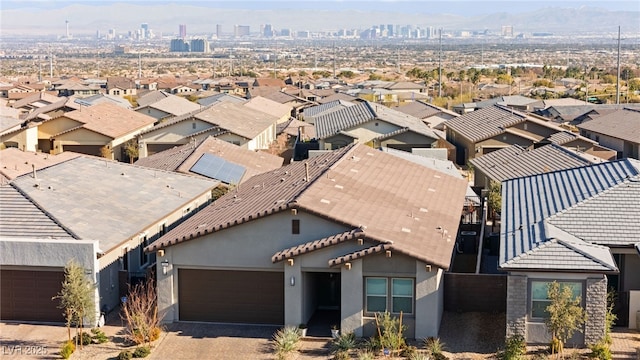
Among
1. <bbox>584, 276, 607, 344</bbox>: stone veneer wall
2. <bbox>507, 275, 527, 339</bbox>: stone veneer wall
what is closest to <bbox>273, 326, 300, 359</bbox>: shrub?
<bbox>507, 275, 527, 339</bbox>: stone veneer wall

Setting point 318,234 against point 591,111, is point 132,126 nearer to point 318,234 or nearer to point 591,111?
point 591,111

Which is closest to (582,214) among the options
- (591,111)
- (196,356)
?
(196,356)

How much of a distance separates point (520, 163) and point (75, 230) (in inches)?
794

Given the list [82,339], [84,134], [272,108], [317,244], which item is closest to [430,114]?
[272,108]

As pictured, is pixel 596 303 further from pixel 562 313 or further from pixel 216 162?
pixel 216 162

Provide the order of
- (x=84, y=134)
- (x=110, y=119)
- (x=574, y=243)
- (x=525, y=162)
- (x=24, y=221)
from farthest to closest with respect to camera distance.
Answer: (x=110, y=119) → (x=84, y=134) → (x=525, y=162) → (x=24, y=221) → (x=574, y=243)

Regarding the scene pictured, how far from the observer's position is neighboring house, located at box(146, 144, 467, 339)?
2117cm

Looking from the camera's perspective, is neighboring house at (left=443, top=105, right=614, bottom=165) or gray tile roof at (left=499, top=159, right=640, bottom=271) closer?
gray tile roof at (left=499, top=159, right=640, bottom=271)

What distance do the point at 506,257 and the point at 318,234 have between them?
4.57 metres

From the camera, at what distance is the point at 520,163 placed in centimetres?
3725

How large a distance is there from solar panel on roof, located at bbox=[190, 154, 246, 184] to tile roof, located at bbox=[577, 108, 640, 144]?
21.5 metres

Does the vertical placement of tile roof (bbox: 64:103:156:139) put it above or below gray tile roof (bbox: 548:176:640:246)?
below

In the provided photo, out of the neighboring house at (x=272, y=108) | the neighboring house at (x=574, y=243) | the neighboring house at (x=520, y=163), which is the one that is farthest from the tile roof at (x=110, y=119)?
the neighboring house at (x=574, y=243)

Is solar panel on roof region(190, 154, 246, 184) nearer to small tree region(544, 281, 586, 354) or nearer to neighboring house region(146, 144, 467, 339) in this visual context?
neighboring house region(146, 144, 467, 339)
